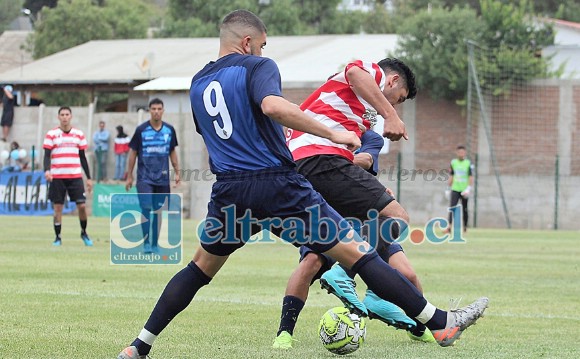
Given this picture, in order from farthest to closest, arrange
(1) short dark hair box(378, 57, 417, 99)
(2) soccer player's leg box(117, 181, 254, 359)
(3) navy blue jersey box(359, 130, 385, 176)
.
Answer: (3) navy blue jersey box(359, 130, 385, 176) → (1) short dark hair box(378, 57, 417, 99) → (2) soccer player's leg box(117, 181, 254, 359)

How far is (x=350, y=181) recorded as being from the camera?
7797 mm

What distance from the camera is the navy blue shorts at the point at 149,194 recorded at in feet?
55.8

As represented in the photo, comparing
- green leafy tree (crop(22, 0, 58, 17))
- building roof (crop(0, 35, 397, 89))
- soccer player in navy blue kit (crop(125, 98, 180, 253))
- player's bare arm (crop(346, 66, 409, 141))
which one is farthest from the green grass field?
green leafy tree (crop(22, 0, 58, 17))

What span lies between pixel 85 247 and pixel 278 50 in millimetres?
32154

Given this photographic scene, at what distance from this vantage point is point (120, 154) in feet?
124

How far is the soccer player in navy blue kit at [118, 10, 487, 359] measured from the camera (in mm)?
6684

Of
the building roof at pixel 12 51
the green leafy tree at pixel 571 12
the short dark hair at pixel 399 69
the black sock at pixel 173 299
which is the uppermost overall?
the green leafy tree at pixel 571 12

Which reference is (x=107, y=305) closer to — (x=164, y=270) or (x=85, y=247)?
(x=164, y=270)

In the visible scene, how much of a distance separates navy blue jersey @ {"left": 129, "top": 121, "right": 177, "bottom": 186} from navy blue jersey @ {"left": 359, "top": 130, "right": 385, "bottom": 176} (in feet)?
27.4

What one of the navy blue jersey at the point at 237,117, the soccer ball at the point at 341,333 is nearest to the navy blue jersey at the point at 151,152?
the soccer ball at the point at 341,333

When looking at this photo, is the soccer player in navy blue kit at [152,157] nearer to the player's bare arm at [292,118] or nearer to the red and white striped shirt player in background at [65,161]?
the red and white striped shirt player in background at [65,161]

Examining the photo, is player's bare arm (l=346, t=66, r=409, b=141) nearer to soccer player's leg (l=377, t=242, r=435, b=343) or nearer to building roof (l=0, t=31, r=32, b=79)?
soccer player's leg (l=377, t=242, r=435, b=343)

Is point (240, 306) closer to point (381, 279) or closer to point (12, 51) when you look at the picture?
point (381, 279)

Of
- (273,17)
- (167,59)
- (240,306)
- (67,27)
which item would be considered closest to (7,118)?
(167,59)
